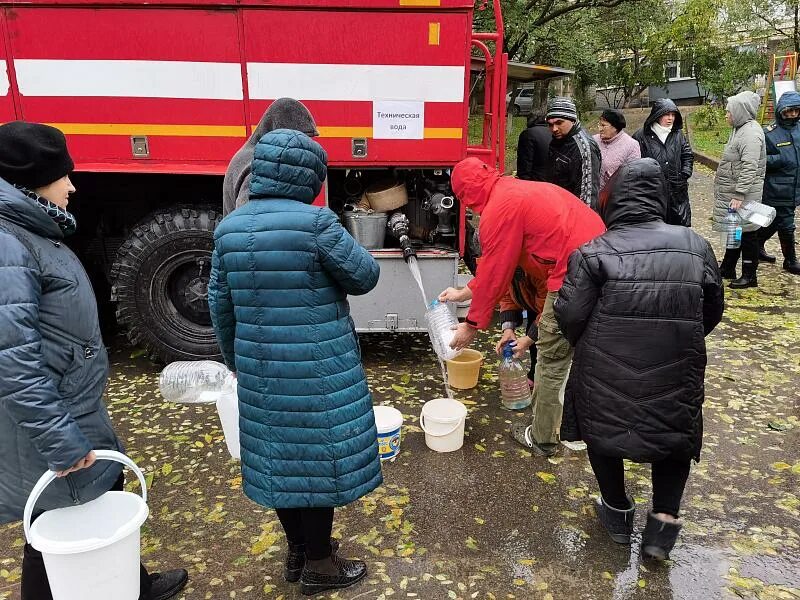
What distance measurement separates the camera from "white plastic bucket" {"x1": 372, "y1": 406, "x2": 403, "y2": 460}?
11.5ft

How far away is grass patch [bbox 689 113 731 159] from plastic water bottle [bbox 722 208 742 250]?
10.6 meters

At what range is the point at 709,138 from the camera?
1895 centimetres

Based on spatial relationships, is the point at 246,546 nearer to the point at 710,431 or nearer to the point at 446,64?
the point at 710,431

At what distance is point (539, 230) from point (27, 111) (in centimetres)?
363

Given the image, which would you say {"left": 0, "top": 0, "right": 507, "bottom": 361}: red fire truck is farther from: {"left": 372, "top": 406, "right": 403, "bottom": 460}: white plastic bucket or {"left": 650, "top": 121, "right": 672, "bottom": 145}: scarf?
{"left": 650, "top": 121, "right": 672, "bottom": 145}: scarf

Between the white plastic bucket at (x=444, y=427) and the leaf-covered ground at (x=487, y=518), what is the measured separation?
72mm

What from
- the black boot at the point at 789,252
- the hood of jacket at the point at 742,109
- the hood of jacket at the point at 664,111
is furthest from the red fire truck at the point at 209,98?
the black boot at the point at 789,252

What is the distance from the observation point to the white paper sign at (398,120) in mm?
4375

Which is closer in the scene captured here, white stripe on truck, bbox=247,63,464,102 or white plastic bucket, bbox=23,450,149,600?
white plastic bucket, bbox=23,450,149,600

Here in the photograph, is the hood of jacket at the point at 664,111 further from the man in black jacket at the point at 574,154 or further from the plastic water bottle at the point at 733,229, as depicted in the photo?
the man in black jacket at the point at 574,154

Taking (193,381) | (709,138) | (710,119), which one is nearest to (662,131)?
(193,381)

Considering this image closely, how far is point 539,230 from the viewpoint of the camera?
3.26 m

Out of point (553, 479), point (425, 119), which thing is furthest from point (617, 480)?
point (425, 119)

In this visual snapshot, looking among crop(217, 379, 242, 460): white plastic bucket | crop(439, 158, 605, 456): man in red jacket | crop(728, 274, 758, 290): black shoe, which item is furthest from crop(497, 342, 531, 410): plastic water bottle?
crop(728, 274, 758, 290): black shoe
